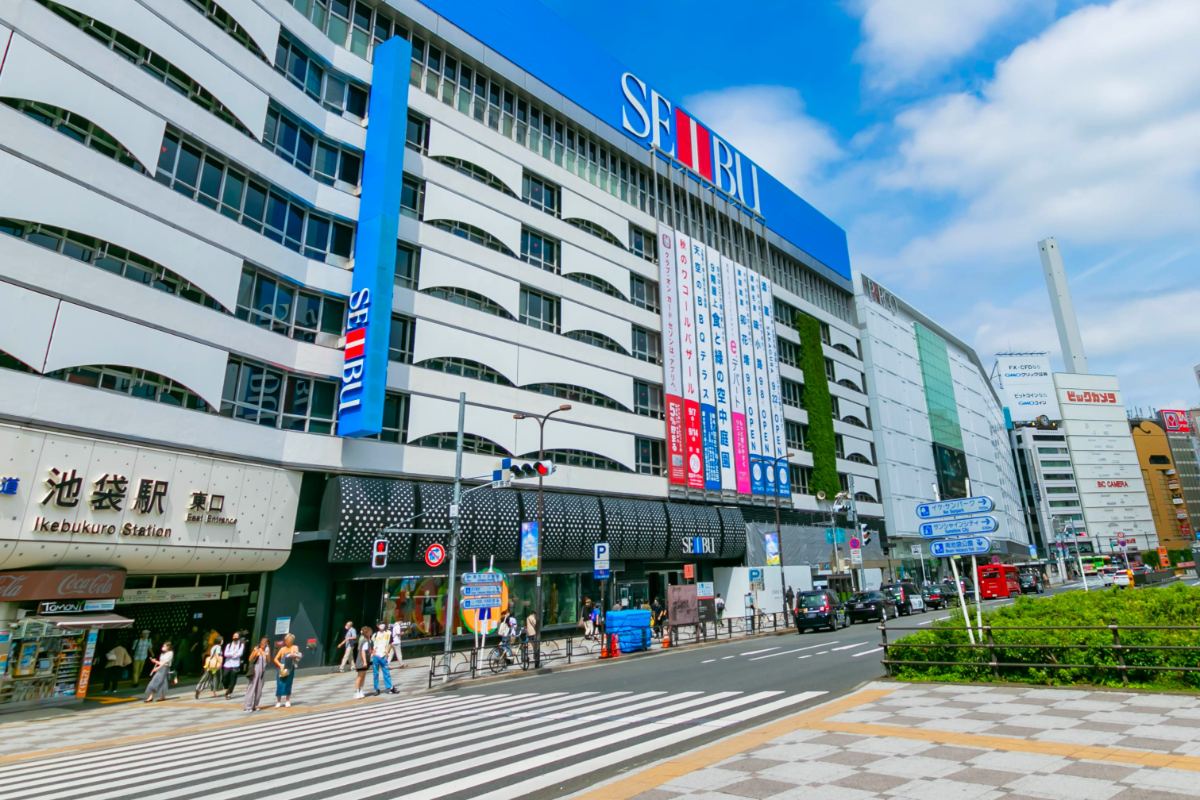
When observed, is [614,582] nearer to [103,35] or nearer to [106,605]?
[106,605]

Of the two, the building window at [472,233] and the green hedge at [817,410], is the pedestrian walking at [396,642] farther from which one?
the green hedge at [817,410]

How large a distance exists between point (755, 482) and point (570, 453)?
52.9ft

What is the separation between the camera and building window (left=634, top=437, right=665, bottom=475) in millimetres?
38781

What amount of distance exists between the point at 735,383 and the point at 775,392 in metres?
5.40

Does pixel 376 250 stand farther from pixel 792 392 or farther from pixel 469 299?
pixel 792 392

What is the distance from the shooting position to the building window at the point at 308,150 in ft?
85.5

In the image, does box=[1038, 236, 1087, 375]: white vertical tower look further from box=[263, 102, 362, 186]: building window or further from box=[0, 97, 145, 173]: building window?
box=[0, 97, 145, 173]: building window

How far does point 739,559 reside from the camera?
141 feet

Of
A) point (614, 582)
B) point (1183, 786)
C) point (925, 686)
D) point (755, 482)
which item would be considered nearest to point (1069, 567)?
point (755, 482)

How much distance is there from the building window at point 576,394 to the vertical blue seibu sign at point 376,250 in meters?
9.04

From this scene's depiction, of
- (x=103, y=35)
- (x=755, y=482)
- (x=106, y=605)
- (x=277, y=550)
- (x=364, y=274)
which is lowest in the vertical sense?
(x=106, y=605)

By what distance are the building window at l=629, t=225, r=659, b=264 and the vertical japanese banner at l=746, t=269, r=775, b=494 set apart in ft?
29.8

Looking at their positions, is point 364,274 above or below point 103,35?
below

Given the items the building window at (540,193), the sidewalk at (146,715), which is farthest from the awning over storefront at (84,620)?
the building window at (540,193)
